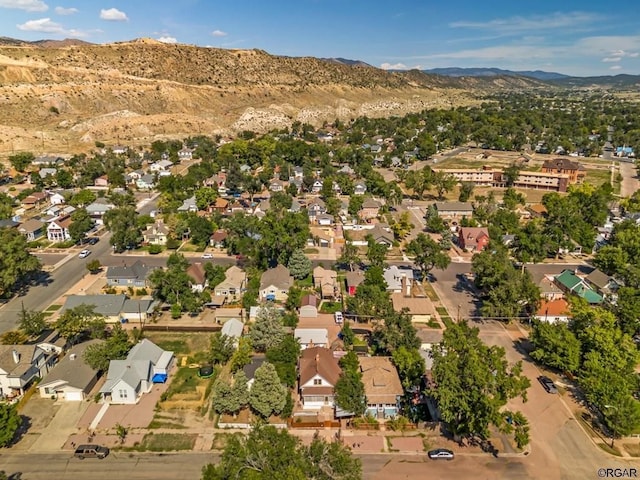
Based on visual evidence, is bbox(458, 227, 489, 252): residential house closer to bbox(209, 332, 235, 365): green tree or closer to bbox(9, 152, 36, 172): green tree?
bbox(209, 332, 235, 365): green tree

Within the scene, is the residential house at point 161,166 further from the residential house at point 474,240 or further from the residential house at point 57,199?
the residential house at point 474,240

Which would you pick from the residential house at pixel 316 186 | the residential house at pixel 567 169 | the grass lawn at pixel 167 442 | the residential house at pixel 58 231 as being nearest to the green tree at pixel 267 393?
the grass lawn at pixel 167 442

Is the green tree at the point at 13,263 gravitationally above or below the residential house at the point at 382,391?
above

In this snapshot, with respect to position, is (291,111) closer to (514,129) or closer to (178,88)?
(178,88)

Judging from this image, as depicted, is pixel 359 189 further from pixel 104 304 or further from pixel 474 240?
pixel 104 304

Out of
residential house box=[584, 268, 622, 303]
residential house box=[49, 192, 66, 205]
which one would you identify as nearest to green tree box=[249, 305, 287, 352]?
residential house box=[584, 268, 622, 303]

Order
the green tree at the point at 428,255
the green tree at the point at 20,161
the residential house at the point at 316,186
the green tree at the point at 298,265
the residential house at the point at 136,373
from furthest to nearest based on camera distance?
the green tree at the point at 20,161 → the residential house at the point at 316,186 → the green tree at the point at 298,265 → the green tree at the point at 428,255 → the residential house at the point at 136,373

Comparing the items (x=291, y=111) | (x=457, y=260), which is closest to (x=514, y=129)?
(x=291, y=111)

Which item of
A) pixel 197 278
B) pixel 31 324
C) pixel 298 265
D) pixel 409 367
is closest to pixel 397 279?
pixel 298 265
